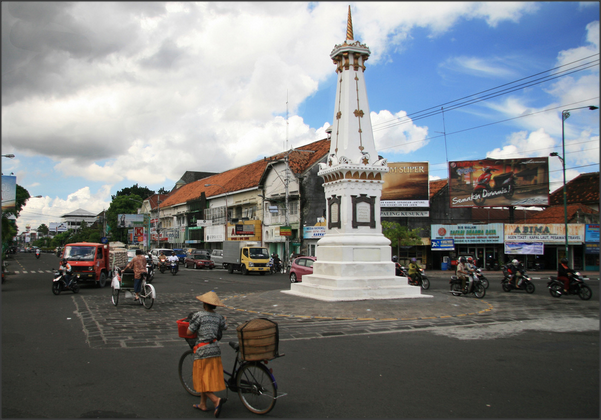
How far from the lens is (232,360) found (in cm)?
732

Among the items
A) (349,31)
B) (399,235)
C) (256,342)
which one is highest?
(349,31)

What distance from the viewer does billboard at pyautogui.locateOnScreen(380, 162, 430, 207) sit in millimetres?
42406

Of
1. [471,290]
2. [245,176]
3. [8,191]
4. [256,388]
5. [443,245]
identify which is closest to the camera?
[256,388]

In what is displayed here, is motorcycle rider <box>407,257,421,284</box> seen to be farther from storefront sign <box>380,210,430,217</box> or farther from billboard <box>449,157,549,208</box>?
billboard <box>449,157,549,208</box>

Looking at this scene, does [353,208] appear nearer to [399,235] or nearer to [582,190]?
[399,235]

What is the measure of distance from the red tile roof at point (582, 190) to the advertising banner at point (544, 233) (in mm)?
9751

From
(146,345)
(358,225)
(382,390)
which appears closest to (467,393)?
(382,390)

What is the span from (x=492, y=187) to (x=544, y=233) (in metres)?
5.76

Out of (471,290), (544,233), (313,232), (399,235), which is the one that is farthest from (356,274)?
(544,233)

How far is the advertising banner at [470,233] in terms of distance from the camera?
39562 millimetres

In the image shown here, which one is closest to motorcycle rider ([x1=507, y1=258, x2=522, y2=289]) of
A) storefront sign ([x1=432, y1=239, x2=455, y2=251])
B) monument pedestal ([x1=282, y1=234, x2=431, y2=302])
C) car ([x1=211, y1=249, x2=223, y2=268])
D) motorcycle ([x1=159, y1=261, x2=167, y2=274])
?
monument pedestal ([x1=282, y1=234, x2=431, y2=302])

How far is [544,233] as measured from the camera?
38.7 m

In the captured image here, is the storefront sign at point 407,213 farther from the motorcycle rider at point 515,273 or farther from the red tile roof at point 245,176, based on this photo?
the motorcycle rider at point 515,273

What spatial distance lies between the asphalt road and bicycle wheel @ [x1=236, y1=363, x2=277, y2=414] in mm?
132
